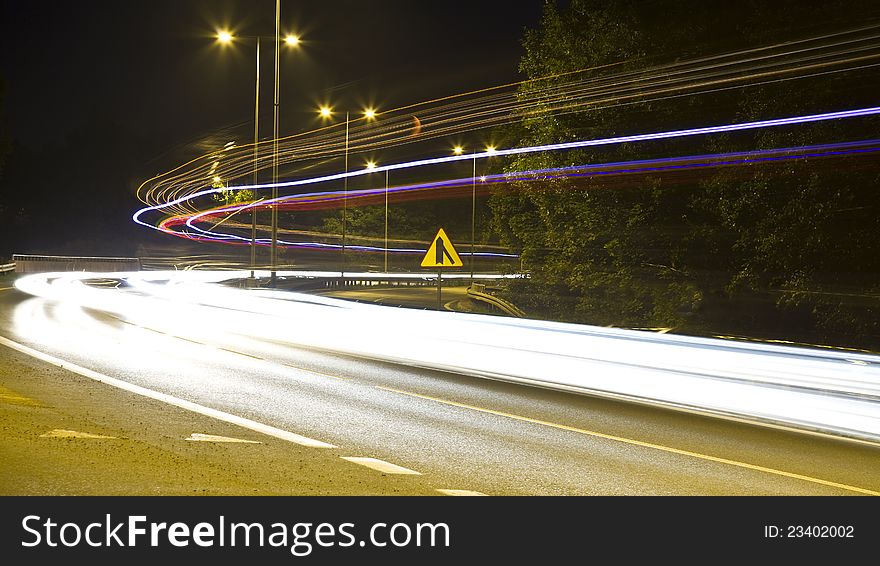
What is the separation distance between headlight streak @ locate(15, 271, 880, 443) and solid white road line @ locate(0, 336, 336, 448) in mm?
2012

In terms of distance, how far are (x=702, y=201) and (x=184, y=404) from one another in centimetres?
2009

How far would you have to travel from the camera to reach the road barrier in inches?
2186

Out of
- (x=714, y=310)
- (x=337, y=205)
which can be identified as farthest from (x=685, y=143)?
(x=337, y=205)

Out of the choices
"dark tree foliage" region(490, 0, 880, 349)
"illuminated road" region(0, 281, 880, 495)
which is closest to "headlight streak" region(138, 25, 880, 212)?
"dark tree foliage" region(490, 0, 880, 349)

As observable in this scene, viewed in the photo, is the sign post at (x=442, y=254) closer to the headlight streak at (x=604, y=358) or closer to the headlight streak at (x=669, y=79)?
the headlight streak at (x=604, y=358)

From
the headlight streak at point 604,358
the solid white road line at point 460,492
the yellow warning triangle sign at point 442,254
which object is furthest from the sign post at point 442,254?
the solid white road line at point 460,492

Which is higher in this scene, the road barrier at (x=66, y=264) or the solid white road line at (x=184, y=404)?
the road barrier at (x=66, y=264)

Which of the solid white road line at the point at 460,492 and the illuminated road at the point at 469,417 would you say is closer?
the solid white road line at the point at 460,492

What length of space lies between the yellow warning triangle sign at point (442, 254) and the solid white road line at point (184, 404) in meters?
8.44

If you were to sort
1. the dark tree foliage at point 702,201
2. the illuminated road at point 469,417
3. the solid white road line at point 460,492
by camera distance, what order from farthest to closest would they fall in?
1. the dark tree foliage at point 702,201
2. the illuminated road at point 469,417
3. the solid white road line at point 460,492

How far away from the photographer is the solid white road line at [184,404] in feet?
29.8

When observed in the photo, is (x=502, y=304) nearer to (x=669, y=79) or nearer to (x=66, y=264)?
(x=669, y=79)

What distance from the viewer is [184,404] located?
10867 mm

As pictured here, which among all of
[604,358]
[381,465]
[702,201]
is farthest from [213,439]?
[702,201]
